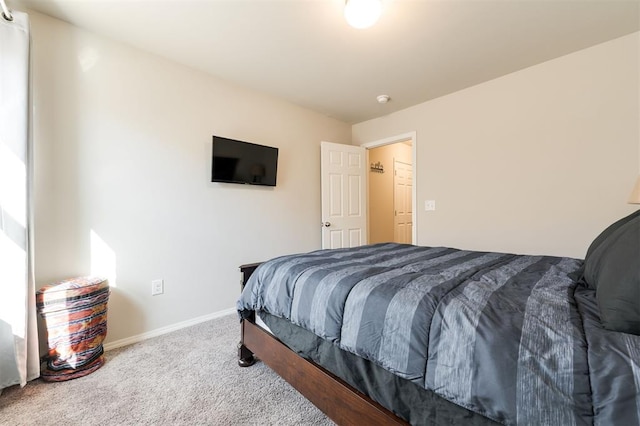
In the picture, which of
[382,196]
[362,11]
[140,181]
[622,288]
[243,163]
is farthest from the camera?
[382,196]

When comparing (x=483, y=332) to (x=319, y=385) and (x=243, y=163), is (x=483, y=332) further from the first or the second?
(x=243, y=163)

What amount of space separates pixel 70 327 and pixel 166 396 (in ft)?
2.66

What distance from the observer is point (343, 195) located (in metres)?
3.80

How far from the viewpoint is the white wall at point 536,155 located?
2170 mm

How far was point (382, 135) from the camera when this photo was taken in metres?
3.82

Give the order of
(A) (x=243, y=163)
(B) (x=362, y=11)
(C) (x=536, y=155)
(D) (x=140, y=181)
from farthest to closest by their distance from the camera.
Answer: (A) (x=243, y=163) → (C) (x=536, y=155) → (D) (x=140, y=181) → (B) (x=362, y=11)

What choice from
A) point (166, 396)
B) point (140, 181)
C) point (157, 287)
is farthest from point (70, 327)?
point (140, 181)

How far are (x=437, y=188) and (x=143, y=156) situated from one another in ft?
10.0

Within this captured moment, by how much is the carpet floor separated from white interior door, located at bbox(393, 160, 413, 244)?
12.4ft

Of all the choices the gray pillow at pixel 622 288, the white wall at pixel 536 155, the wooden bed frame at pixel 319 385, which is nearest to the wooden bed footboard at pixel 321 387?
the wooden bed frame at pixel 319 385

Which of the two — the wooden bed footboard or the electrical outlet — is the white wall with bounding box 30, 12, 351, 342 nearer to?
the electrical outlet

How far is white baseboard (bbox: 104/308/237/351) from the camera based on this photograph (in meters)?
2.14

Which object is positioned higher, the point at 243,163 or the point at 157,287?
the point at 243,163

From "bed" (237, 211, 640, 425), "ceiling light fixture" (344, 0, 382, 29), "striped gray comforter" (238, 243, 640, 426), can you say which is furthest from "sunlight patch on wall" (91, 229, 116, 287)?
"ceiling light fixture" (344, 0, 382, 29)
